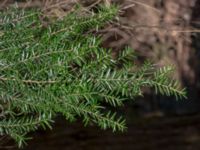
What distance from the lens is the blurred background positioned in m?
4.09

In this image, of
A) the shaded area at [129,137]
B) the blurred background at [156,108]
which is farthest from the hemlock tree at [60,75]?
the shaded area at [129,137]

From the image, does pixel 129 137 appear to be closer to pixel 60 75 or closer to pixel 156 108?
pixel 156 108

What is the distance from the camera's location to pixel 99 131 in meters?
4.71

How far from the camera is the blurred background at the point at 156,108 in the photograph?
13.4ft

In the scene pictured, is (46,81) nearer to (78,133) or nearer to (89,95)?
(89,95)

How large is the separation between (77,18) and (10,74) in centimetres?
22

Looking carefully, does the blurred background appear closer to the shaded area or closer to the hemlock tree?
the shaded area

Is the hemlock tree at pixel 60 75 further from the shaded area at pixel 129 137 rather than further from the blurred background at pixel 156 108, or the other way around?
the shaded area at pixel 129 137

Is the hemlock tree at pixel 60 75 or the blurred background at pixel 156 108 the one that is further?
the blurred background at pixel 156 108

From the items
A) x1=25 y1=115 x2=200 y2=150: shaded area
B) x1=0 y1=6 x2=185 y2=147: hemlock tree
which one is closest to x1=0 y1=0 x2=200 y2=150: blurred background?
x1=25 y1=115 x2=200 y2=150: shaded area

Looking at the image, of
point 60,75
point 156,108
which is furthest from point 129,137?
point 60,75

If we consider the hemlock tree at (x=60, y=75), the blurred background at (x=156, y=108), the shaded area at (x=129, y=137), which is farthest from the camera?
the shaded area at (x=129, y=137)

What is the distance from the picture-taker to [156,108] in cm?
511

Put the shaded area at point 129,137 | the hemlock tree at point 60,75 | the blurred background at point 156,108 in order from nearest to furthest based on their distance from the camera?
the hemlock tree at point 60,75 → the blurred background at point 156,108 → the shaded area at point 129,137
